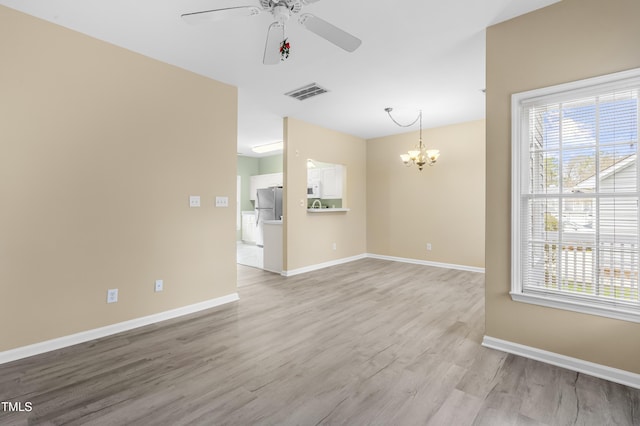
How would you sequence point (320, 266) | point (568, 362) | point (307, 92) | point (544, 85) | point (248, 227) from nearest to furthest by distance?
1. point (568, 362)
2. point (544, 85)
3. point (307, 92)
4. point (320, 266)
5. point (248, 227)

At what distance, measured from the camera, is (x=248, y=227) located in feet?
29.5

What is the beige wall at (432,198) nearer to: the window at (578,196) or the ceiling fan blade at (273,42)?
the window at (578,196)

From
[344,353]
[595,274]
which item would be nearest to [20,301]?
[344,353]

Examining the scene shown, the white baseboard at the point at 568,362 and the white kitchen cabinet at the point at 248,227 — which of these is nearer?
the white baseboard at the point at 568,362

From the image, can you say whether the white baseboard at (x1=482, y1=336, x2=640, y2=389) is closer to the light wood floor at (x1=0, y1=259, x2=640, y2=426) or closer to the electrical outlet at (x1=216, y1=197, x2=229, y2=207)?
the light wood floor at (x1=0, y1=259, x2=640, y2=426)

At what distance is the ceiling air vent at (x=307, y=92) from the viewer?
3.76m

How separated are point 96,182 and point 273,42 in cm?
205

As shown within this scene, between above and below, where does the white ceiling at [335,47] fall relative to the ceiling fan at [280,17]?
above

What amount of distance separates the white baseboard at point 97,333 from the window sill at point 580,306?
314cm

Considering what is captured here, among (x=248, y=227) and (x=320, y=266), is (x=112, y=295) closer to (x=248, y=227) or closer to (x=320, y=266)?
(x=320, y=266)

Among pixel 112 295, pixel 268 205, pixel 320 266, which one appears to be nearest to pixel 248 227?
pixel 268 205

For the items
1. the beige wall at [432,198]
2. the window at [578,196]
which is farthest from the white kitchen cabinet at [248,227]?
the window at [578,196]

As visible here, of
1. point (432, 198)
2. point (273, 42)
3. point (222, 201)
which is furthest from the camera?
point (432, 198)

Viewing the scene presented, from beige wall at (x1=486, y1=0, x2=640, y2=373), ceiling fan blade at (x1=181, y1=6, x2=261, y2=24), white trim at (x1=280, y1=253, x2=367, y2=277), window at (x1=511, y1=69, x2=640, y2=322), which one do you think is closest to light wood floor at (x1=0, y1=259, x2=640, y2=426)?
beige wall at (x1=486, y1=0, x2=640, y2=373)
